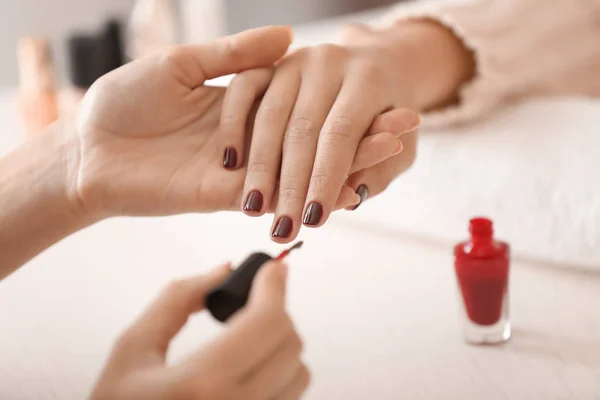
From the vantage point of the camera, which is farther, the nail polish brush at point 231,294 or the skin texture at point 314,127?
the skin texture at point 314,127

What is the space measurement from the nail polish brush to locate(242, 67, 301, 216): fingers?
13 cm

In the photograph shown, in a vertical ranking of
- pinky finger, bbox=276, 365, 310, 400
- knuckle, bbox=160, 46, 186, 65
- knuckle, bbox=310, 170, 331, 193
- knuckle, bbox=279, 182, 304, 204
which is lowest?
pinky finger, bbox=276, 365, 310, 400

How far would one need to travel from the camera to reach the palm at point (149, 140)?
2.16ft

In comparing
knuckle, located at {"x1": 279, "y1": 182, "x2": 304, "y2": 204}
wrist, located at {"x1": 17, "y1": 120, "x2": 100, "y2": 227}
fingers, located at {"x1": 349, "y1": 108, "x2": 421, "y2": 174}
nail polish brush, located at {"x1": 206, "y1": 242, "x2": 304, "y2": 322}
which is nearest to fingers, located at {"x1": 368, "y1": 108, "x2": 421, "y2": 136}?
fingers, located at {"x1": 349, "y1": 108, "x2": 421, "y2": 174}

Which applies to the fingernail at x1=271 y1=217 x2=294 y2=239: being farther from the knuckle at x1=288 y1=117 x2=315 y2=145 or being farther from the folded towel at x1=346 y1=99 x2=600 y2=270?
the folded towel at x1=346 y1=99 x2=600 y2=270

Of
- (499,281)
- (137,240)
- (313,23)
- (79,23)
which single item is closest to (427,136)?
(499,281)

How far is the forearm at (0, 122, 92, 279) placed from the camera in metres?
0.69

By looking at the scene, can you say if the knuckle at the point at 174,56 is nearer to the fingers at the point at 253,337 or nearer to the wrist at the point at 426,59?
the wrist at the point at 426,59

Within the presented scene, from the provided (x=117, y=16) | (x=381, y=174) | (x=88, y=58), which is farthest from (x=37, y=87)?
(x=381, y=174)

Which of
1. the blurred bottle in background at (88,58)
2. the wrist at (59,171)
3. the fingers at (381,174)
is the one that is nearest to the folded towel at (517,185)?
the fingers at (381,174)

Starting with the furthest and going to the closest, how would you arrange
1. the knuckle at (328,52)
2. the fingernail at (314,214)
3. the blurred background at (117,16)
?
the blurred background at (117,16) → the knuckle at (328,52) → the fingernail at (314,214)

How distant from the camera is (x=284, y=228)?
0.58 meters

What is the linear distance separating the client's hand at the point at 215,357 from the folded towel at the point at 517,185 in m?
0.41

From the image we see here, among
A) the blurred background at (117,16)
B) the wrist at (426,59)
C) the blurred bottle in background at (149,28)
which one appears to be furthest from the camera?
the blurred background at (117,16)
